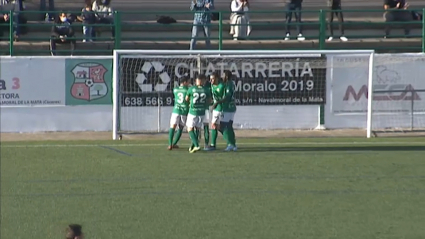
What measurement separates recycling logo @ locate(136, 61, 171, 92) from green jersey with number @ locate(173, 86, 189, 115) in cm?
341

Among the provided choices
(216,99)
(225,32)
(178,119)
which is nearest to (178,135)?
(178,119)

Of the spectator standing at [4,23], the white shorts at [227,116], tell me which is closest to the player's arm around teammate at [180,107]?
the white shorts at [227,116]

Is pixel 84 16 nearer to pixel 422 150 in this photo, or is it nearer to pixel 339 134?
pixel 339 134

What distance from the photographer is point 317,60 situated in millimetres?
22141

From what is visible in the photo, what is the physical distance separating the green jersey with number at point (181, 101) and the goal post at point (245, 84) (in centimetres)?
293

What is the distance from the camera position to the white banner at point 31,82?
21.7 meters

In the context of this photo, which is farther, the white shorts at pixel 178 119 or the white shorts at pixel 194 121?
the white shorts at pixel 178 119

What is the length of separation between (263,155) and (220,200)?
→ 4.12 metres

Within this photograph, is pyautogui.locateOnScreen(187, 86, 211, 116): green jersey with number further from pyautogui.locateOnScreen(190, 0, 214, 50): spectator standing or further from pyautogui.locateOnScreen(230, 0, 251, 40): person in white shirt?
pyautogui.locateOnScreen(230, 0, 251, 40): person in white shirt

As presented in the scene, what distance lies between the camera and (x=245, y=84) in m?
22.0

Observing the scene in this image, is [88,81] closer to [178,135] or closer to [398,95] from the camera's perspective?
[178,135]

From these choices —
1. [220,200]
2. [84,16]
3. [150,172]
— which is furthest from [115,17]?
[220,200]

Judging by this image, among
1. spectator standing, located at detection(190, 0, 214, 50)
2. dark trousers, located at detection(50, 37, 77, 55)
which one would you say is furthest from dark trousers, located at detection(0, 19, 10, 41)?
spectator standing, located at detection(190, 0, 214, 50)

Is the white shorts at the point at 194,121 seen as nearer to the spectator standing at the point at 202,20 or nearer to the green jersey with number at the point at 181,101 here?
the green jersey with number at the point at 181,101
